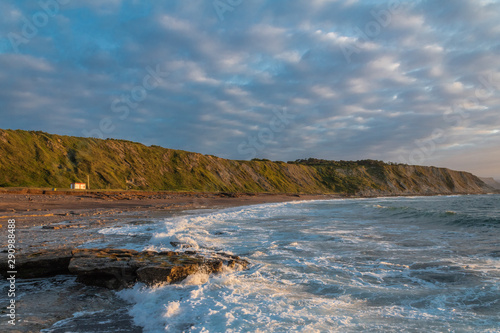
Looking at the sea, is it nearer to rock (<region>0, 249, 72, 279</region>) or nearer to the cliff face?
rock (<region>0, 249, 72, 279</region>)

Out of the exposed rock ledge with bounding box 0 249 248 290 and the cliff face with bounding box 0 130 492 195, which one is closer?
the exposed rock ledge with bounding box 0 249 248 290

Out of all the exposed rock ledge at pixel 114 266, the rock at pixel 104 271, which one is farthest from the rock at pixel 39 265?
the rock at pixel 104 271

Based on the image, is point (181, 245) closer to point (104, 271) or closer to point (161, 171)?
point (104, 271)

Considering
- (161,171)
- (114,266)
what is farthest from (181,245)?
(161,171)

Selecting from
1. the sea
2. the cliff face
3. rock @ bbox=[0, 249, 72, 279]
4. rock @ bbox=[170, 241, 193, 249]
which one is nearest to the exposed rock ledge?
rock @ bbox=[0, 249, 72, 279]

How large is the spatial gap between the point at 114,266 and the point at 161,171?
2355 inches

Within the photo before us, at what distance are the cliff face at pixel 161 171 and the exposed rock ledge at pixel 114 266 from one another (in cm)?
3963

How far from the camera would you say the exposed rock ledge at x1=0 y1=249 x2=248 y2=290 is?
594 centimetres

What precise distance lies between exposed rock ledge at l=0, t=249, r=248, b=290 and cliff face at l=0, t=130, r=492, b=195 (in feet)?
130

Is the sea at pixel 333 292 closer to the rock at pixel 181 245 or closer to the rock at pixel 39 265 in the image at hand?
the rock at pixel 181 245

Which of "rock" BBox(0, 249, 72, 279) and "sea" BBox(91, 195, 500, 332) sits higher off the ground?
"rock" BBox(0, 249, 72, 279)

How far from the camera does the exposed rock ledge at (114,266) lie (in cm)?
594

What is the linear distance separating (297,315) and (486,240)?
1141 centimetres

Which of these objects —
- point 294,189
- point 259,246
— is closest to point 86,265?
point 259,246
